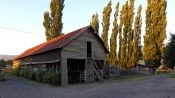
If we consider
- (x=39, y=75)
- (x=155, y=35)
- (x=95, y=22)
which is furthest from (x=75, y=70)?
(x=95, y=22)

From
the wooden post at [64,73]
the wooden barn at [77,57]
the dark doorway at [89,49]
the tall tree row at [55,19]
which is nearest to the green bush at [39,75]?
the wooden barn at [77,57]

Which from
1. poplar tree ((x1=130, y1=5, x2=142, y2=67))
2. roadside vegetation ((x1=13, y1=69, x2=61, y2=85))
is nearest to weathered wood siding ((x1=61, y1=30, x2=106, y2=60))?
roadside vegetation ((x1=13, y1=69, x2=61, y2=85))

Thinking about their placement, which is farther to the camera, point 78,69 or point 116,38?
point 116,38

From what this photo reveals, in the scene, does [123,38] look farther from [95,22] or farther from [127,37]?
[95,22]

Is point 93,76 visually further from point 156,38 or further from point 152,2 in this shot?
point 152,2

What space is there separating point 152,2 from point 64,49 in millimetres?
24497

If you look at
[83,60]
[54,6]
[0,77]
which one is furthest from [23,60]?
[83,60]

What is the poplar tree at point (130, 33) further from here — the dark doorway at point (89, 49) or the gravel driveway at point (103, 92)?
the gravel driveway at point (103, 92)

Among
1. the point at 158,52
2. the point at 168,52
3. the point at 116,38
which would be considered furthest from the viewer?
the point at 116,38

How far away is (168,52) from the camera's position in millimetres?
20250

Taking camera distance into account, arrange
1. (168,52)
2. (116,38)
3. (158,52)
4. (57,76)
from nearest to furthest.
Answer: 1. (168,52)
2. (57,76)
3. (158,52)
4. (116,38)

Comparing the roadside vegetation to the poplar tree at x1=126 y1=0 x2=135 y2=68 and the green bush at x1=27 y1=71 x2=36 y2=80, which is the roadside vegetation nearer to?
the green bush at x1=27 y1=71 x2=36 y2=80

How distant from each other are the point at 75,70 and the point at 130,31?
23.2 metres

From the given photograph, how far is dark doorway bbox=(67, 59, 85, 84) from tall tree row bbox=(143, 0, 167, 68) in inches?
664
